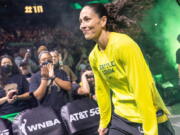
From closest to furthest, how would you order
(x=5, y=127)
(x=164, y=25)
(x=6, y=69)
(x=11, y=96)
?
(x=5, y=127) < (x=11, y=96) < (x=6, y=69) < (x=164, y=25)

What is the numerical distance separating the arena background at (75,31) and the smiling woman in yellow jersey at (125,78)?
11.0 ft

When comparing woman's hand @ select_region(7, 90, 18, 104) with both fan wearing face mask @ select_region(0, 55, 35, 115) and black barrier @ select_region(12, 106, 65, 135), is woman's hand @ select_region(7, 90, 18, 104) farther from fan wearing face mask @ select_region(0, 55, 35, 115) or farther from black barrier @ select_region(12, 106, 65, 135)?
black barrier @ select_region(12, 106, 65, 135)

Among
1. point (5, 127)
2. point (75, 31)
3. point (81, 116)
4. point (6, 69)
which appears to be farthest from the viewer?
point (75, 31)

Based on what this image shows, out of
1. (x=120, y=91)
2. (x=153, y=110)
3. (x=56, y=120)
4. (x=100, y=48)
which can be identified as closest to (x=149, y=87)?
(x=153, y=110)

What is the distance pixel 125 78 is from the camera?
2.15 m

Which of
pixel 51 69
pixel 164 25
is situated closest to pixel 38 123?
pixel 51 69

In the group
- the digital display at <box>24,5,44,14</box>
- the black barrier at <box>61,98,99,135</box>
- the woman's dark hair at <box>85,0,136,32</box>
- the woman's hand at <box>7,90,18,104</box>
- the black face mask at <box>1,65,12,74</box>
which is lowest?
the black barrier at <box>61,98,99,135</box>

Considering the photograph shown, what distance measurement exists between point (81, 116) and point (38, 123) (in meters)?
0.68

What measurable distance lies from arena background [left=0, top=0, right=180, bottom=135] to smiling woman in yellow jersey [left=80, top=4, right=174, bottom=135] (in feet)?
11.0

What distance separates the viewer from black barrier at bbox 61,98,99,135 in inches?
175

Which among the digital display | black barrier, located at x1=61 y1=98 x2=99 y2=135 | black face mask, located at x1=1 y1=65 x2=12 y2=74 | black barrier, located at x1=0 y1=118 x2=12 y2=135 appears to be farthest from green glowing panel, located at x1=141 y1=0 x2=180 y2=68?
black barrier, located at x1=0 y1=118 x2=12 y2=135

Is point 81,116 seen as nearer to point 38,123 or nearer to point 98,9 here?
point 38,123

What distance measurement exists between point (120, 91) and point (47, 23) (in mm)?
5239

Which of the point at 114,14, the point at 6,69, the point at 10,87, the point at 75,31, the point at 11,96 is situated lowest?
the point at 11,96
